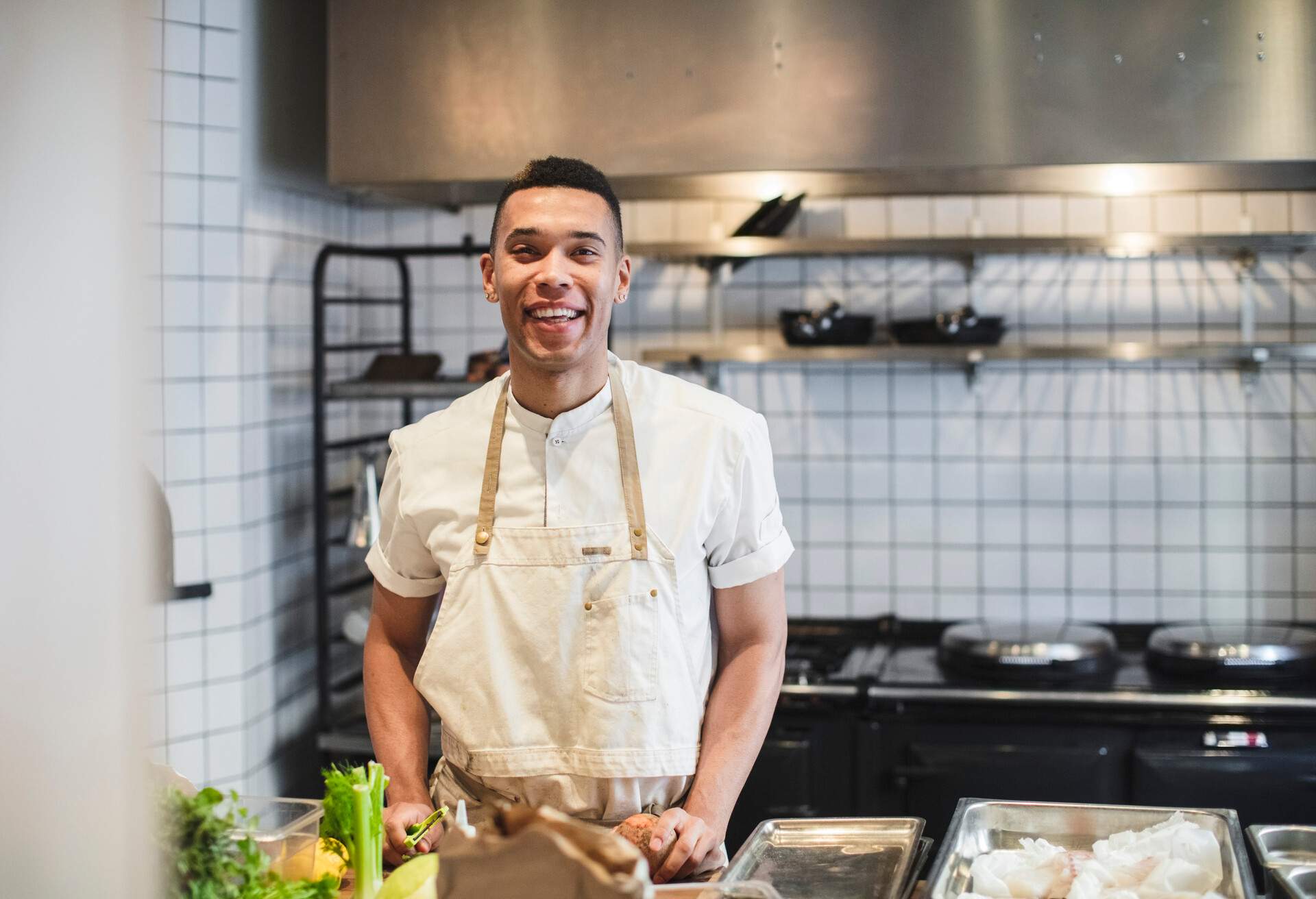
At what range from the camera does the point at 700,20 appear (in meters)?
3.11

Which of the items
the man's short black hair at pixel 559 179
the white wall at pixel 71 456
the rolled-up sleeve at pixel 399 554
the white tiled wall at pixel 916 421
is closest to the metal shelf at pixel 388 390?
the white tiled wall at pixel 916 421

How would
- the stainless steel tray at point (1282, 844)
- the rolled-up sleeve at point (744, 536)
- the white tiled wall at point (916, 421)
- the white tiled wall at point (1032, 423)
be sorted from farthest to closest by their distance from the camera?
the white tiled wall at point (1032, 423)
the white tiled wall at point (916, 421)
the rolled-up sleeve at point (744, 536)
the stainless steel tray at point (1282, 844)

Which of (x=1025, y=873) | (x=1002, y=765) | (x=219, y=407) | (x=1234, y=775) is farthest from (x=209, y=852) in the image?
(x=1234, y=775)

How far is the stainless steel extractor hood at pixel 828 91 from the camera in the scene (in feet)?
9.79

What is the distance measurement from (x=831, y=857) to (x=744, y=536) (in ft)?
1.67

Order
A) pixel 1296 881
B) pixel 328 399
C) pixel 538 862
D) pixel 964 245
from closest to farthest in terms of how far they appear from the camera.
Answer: pixel 538 862 → pixel 1296 881 → pixel 964 245 → pixel 328 399

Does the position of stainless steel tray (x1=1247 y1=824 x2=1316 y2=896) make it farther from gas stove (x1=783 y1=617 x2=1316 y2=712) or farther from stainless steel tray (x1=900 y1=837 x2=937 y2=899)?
gas stove (x1=783 y1=617 x2=1316 y2=712)

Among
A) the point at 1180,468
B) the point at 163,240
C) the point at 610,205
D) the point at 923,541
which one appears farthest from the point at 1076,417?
the point at 163,240

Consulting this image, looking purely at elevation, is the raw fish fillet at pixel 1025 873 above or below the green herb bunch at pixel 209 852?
below

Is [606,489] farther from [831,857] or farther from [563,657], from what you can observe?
[831,857]

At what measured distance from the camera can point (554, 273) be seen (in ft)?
5.62

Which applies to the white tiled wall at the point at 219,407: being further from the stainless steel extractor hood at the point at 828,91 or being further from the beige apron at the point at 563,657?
the beige apron at the point at 563,657

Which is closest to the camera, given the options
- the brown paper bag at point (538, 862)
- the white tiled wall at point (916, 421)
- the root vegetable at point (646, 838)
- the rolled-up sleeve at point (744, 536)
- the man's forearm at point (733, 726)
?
the brown paper bag at point (538, 862)

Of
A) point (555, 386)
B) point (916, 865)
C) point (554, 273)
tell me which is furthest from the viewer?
point (555, 386)
